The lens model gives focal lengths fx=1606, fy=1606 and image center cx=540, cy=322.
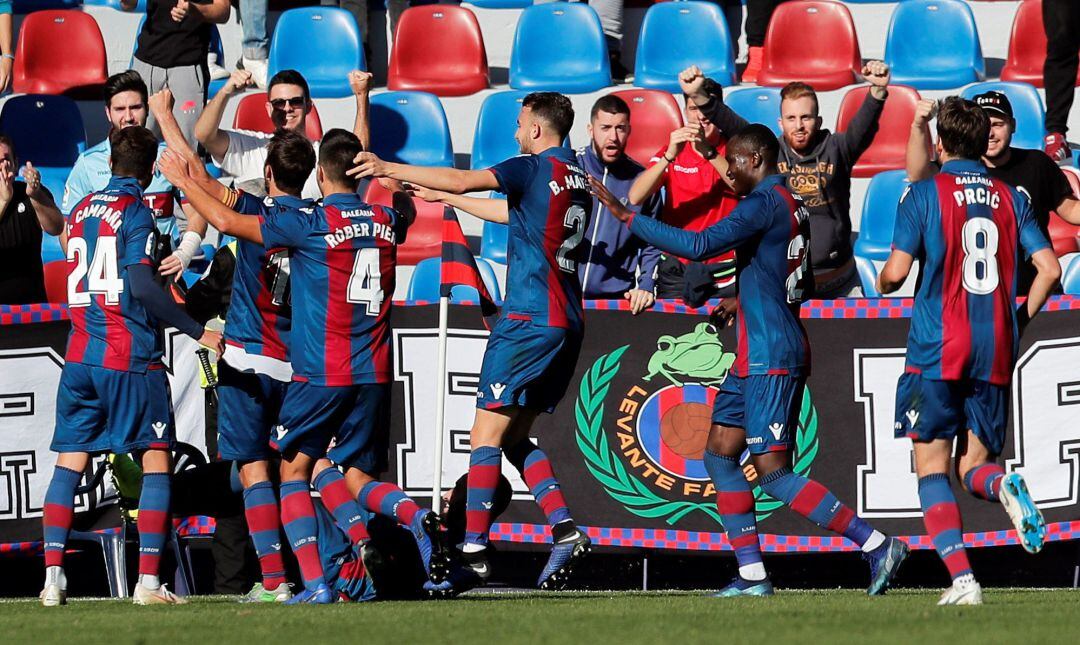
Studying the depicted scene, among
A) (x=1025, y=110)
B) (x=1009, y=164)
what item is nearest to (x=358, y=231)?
(x=1009, y=164)

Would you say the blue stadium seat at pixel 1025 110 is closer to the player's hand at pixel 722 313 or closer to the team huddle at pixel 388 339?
the player's hand at pixel 722 313

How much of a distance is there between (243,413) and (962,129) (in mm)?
3535

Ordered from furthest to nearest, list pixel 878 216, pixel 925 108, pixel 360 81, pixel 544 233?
pixel 878 216
pixel 360 81
pixel 925 108
pixel 544 233

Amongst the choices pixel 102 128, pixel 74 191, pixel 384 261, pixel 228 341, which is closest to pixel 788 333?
pixel 384 261

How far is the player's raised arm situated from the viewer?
7.19m

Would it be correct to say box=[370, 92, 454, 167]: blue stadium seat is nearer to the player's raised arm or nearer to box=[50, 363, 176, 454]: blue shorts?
the player's raised arm

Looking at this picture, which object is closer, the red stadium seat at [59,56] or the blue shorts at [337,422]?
the blue shorts at [337,422]

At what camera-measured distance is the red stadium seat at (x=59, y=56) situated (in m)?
13.6

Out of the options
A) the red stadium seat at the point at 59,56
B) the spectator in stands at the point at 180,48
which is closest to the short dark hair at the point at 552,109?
the spectator in stands at the point at 180,48

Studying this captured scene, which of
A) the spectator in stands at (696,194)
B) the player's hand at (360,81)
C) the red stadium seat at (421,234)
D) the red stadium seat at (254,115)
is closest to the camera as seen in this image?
the spectator in stands at (696,194)

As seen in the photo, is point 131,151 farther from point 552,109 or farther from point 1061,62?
point 1061,62

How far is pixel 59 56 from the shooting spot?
44.9 feet

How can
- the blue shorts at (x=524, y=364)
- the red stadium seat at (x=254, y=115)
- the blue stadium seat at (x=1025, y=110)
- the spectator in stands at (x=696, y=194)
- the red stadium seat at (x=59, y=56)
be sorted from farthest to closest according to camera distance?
1. the red stadium seat at (x=59, y=56)
2. the red stadium seat at (x=254, y=115)
3. the blue stadium seat at (x=1025, y=110)
4. the spectator in stands at (x=696, y=194)
5. the blue shorts at (x=524, y=364)

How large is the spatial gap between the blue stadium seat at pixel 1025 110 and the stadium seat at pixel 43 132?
6.88 meters
